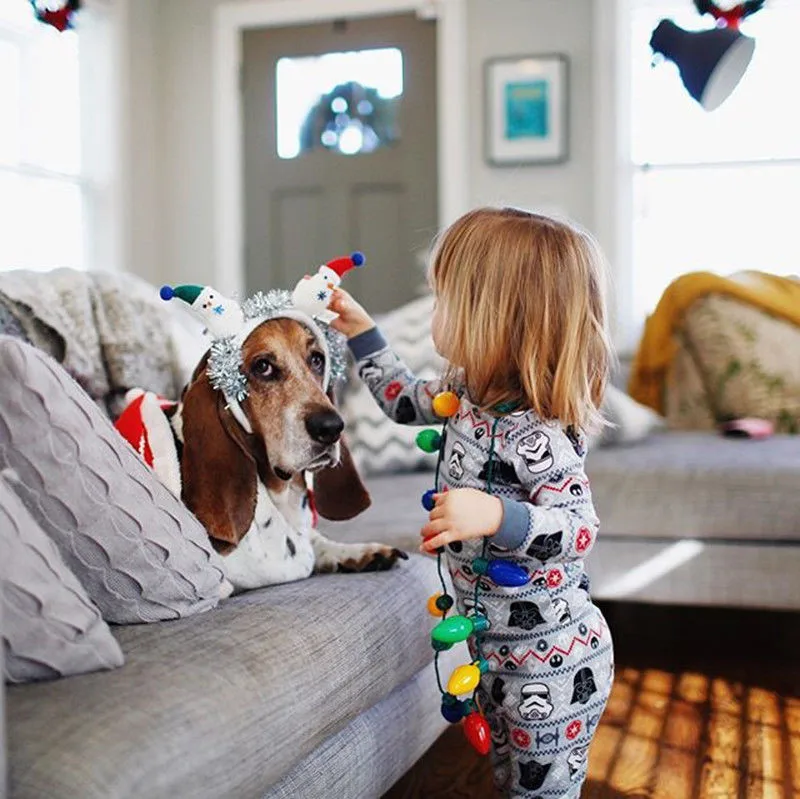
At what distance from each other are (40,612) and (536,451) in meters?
0.68

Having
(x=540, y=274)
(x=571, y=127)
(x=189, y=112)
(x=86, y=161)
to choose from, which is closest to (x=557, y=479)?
(x=540, y=274)

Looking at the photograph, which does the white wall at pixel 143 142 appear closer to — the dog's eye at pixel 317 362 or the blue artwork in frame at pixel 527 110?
the blue artwork in frame at pixel 527 110

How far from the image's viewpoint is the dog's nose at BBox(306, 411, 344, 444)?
63.0 inches

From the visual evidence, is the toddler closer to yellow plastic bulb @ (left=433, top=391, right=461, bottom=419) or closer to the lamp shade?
yellow plastic bulb @ (left=433, top=391, right=461, bottom=419)

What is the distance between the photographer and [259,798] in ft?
4.34

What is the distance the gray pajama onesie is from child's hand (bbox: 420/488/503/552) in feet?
0.23

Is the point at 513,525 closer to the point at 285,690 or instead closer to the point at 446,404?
the point at 446,404

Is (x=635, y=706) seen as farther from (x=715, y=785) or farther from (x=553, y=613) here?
(x=553, y=613)

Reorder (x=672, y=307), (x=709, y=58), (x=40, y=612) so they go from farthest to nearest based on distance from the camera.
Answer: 1. (x=672, y=307)
2. (x=709, y=58)
3. (x=40, y=612)

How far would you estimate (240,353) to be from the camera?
63.6 inches

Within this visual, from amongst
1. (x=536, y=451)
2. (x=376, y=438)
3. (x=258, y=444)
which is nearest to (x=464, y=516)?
(x=536, y=451)

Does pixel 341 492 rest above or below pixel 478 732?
above

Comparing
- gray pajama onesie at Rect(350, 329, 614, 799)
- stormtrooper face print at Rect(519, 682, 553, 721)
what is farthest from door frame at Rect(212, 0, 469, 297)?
stormtrooper face print at Rect(519, 682, 553, 721)

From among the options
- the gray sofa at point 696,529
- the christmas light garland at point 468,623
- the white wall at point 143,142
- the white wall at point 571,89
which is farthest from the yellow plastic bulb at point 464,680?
the white wall at point 143,142
